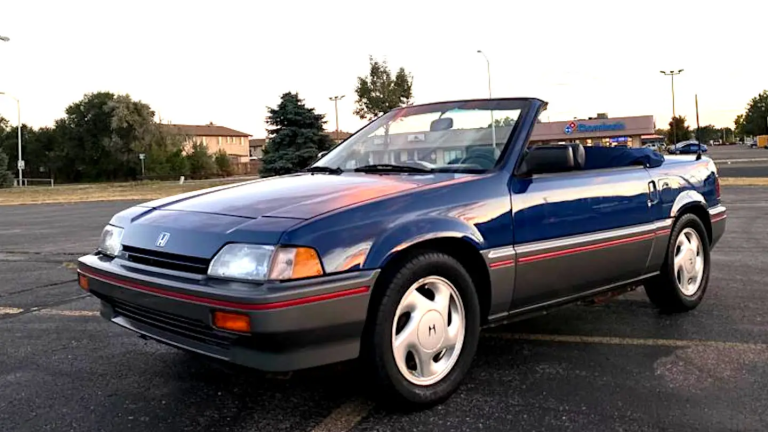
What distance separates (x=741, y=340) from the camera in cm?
419

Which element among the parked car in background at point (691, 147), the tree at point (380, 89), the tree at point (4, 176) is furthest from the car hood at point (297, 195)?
the tree at point (4, 176)

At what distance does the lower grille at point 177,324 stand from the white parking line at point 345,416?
0.60 m

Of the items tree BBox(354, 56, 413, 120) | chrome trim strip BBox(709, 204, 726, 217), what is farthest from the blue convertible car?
tree BBox(354, 56, 413, 120)

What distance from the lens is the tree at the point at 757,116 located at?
10344 centimetres

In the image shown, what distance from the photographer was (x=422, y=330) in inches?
123

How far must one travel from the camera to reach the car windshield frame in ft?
12.5

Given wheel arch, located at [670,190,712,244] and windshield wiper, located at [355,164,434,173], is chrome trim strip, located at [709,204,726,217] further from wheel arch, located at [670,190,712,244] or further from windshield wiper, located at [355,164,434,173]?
windshield wiper, located at [355,164,434,173]

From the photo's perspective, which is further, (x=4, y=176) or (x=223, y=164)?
(x=223, y=164)

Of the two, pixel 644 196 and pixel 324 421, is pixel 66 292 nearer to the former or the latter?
pixel 324 421

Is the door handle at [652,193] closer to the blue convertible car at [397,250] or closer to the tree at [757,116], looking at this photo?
the blue convertible car at [397,250]

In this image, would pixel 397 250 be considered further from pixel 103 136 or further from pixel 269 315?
pixel 103 136

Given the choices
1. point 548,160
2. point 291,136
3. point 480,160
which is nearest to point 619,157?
point 548,160

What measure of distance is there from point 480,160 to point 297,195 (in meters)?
1.11

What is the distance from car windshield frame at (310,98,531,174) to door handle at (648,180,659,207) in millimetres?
1088
